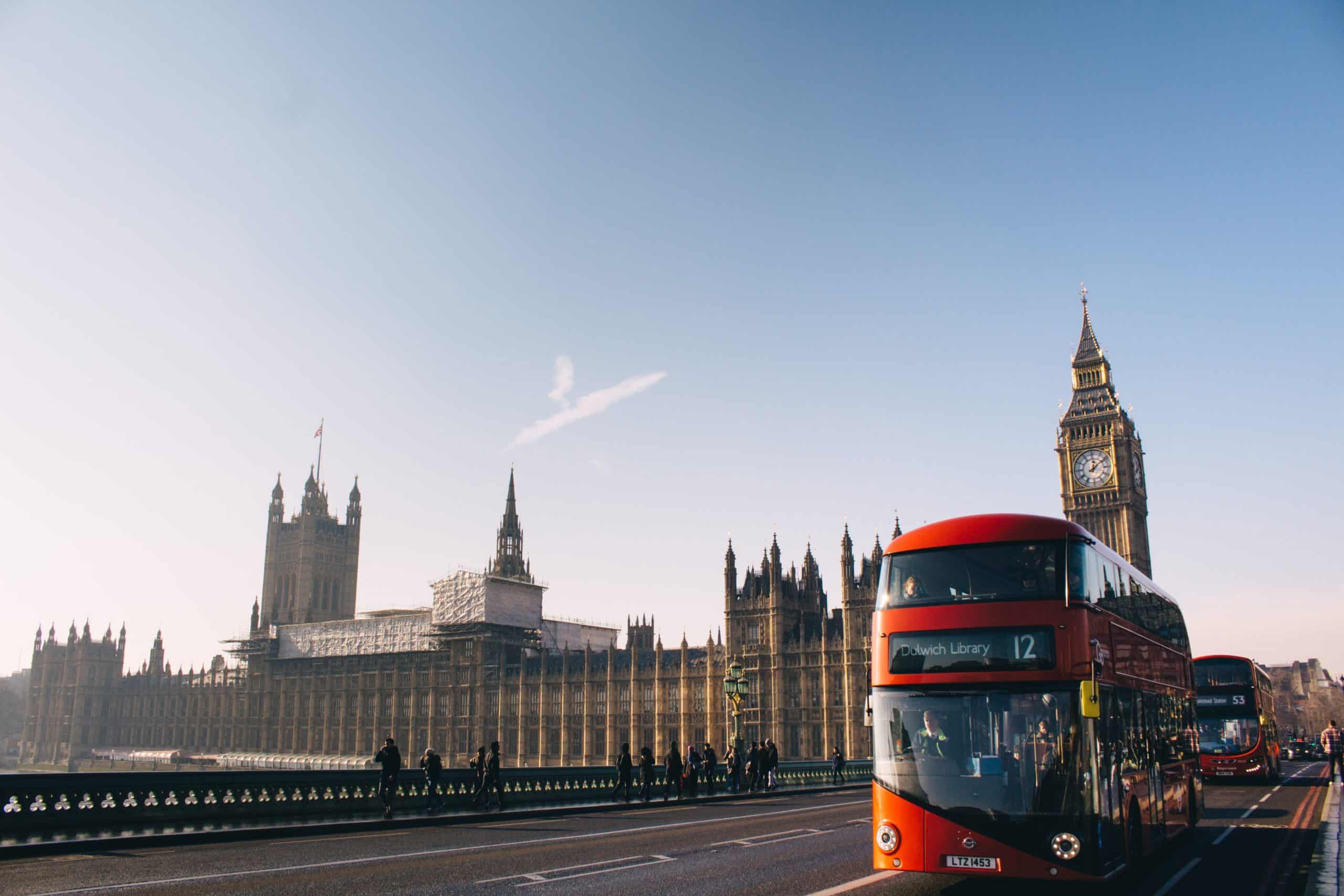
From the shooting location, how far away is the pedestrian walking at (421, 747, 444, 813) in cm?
2417

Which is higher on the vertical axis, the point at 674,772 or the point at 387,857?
the point at 387,857

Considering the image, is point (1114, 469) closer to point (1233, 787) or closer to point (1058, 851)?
point (1233, 787)

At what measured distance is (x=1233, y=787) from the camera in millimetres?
33406

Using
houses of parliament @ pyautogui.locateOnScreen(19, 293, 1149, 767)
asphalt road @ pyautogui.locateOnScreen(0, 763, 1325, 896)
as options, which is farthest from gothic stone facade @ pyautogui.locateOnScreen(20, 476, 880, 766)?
asphalt road @ pyautogui.locateOnScreen(0, 763, 1325, 896)

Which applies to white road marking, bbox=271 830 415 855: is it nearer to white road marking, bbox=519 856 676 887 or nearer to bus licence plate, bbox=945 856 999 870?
white road marking, bbox=519 856 676 887

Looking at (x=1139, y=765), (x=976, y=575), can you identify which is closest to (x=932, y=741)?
(x=976, y=575)

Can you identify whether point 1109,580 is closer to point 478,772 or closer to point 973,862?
point 973,862

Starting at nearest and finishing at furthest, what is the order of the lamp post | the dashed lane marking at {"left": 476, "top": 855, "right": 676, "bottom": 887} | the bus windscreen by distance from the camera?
the bus windscreen < the dashed lane marking at {"left": 476, "top": 855, "right": 676, "bottom": 887} < the lamp post

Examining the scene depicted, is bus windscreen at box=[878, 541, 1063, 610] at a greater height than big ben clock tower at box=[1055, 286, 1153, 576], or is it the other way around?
big ben clock tower at box=[1055, 286, 1153, 576]

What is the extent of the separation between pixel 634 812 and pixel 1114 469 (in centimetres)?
8504

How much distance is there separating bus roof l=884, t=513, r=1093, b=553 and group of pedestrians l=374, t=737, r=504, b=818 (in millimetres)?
13898

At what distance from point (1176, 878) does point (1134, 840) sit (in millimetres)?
1599

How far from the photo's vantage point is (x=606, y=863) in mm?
15156

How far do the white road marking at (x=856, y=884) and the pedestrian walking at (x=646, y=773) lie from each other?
15.8 m
